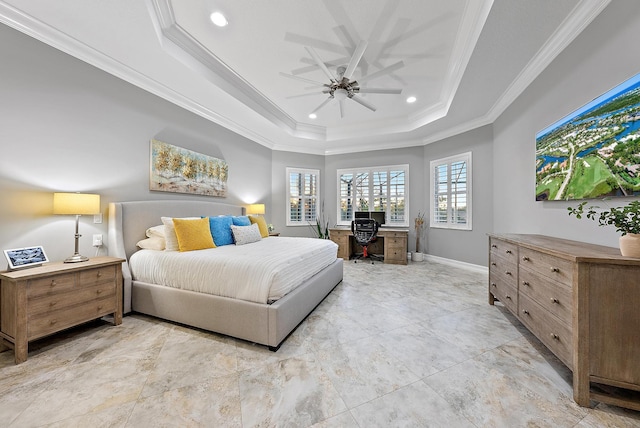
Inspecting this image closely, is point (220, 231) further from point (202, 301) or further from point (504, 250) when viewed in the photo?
point (504, 250)

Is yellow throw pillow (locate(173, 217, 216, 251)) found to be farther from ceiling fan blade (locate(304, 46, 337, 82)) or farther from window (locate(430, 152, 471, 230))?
window (locate(430, 152, 471, 230))

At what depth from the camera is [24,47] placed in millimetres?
2104

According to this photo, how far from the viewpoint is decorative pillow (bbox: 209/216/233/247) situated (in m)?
3.16

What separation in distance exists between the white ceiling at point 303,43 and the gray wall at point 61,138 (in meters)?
0.20

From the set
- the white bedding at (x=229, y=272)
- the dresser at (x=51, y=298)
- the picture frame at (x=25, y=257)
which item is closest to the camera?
the dresser at (x=51, y=298)

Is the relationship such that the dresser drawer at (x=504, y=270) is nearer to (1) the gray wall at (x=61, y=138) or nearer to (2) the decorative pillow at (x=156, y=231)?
(2) the decorative pillow at (x=156, y=231)

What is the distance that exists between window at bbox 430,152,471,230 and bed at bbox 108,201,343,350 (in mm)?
3070

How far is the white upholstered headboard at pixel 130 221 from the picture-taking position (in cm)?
260

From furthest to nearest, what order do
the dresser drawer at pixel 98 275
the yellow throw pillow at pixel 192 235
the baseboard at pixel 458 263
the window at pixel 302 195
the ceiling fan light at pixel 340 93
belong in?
the window at pixel 302 195 < the baseboard at pixel 458 263 < the ceiling fan light at pixel 340 93 < the yellow throw pillow at pixel 192 235 < the dresser drawer at pixel 98 275

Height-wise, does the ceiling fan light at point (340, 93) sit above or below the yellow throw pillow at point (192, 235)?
above

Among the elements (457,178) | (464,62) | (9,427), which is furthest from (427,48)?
(9,427)

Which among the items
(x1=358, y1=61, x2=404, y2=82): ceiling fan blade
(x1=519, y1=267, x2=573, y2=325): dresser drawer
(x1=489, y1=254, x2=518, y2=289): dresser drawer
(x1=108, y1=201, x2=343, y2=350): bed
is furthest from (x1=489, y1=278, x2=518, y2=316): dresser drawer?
(x1=358, y1=61, x2=404, y2=82): ceiling fan blade

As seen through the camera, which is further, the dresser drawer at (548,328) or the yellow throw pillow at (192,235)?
the yellow throw pillow at (192,235)

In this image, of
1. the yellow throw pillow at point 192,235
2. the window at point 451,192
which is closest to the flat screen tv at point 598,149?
the window at point 451,192
